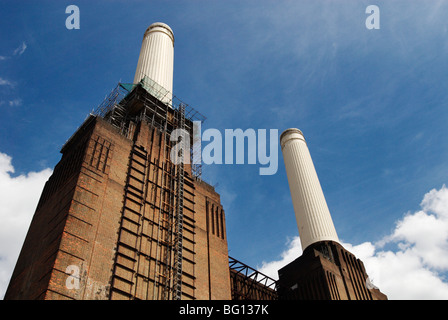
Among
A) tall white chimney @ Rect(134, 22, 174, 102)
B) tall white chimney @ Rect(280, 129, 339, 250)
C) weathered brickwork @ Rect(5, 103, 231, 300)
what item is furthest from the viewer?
tall white chimney @ Rect(280, 129, 339, 250)

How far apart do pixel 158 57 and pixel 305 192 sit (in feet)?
82.2

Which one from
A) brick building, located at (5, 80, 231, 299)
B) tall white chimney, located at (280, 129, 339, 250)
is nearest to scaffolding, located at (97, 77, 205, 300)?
brick building, located at (5, 80, 231, 299)

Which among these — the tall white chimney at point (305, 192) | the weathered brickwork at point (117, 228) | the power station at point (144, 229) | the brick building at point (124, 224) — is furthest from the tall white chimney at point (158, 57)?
the tall white chimney at point (305, 192)

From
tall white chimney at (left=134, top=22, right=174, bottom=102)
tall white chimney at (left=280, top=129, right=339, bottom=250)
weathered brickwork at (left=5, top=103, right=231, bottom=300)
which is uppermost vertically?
tall white chimney at (left=134, top=22, right=174, bottom=102)

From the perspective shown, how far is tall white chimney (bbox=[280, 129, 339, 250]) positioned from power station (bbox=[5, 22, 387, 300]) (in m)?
0.27

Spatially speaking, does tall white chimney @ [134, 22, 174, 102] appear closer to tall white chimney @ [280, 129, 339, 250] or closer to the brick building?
the brick building

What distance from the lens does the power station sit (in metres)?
25.1

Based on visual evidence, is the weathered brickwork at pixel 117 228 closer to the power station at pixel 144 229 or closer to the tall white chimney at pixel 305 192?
the power station at pixel 144 229

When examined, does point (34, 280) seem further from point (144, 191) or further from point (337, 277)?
point (337, 277)

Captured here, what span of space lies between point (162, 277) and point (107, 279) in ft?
14.9

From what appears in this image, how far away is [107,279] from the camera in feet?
82.4

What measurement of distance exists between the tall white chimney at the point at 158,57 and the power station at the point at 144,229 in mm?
244

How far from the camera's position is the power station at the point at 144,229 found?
82.3 ft
